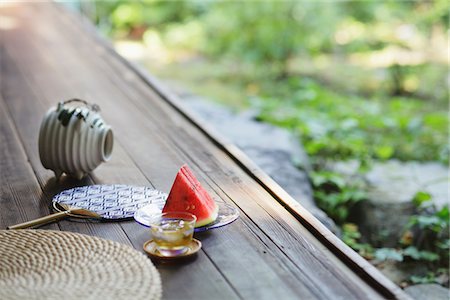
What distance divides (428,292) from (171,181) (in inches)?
49.5

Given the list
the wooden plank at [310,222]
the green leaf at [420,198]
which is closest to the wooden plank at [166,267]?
the wooden plank at [310,222]

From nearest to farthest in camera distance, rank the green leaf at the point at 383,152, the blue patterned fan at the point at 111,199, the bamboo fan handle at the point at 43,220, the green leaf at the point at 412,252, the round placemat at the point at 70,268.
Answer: the round placemat at the point at 70,268 → the bamboo fan handle at the point at 43,220 → the blue patterned fan at the point at 111,199 → the green leaf at the point at 412,252 → the green leaf at the point at 383,152

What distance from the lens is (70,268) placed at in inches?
65.0

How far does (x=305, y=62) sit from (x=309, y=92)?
5.54 ft

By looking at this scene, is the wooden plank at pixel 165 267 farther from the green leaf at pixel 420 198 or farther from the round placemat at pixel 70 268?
the green leaf at pixel 420 198

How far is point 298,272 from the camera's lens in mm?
1721

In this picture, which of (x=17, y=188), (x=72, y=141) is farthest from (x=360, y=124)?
(x=17, y=188)

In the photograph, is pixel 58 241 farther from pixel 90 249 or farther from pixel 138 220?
pixel 138 220

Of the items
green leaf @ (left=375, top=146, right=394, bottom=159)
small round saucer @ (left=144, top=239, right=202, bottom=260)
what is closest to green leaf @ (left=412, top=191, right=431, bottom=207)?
green leaf @ (left=375, top=146, right=394, bottom=159)

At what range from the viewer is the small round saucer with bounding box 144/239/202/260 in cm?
177

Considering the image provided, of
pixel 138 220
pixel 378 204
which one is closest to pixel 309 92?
pixel 378 204

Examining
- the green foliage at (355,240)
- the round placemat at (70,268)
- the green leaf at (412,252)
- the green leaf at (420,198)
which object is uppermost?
the round placemat at (70,268)

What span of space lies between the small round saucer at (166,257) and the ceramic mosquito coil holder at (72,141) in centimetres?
60

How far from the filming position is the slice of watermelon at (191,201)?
6.45 feet
